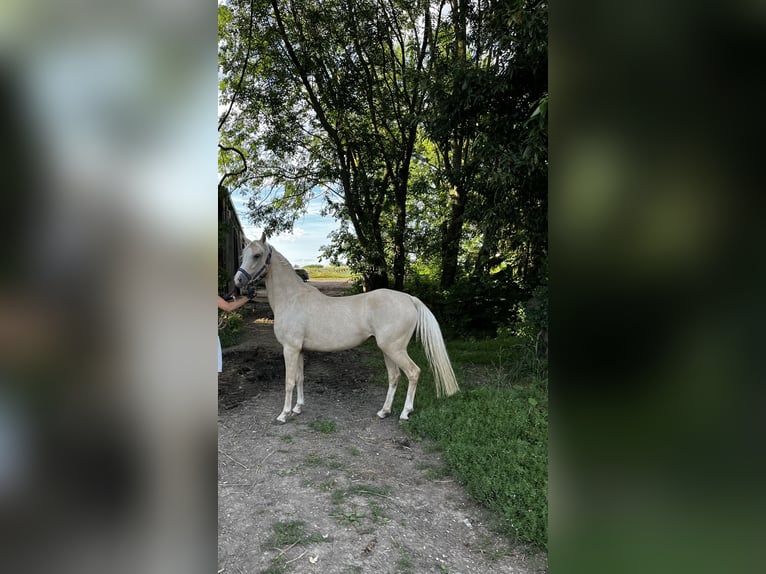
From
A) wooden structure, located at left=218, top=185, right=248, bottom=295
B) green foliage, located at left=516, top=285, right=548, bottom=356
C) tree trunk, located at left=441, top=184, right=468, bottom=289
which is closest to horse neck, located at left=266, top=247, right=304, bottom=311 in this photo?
wooden structure, located at left=218, top=185, right=248, bottom=295

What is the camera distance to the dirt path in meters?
1.91

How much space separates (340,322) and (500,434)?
171 cm

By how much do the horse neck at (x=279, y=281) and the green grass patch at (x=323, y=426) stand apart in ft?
3.70

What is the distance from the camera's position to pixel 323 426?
3.56 m

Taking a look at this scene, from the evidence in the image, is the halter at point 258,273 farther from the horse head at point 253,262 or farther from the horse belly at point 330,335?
the horse belly at point 330,335
